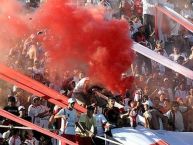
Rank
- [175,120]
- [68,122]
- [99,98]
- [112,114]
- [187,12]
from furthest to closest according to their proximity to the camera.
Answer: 1. [187,12]
2. [175,120]
3. [99,98]
4. [112,114]
5. [68,122]

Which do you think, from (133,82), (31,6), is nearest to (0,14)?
(31,6)

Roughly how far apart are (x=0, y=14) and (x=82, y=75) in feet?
10.5

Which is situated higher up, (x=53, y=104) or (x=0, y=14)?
(x=0, y=14)

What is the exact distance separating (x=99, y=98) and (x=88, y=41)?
1840mm

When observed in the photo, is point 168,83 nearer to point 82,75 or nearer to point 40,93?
point 82,75

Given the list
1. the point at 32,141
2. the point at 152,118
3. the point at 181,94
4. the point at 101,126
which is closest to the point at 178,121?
the point at 152,118

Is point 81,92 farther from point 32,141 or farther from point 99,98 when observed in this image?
point 32,141

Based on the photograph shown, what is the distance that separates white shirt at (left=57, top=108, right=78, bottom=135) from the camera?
36.1 ft

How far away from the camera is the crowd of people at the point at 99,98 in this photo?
11312mm

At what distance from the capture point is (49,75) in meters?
14.3

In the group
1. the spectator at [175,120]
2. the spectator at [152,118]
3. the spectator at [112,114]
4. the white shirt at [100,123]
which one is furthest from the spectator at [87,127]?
the spectator at [175,120]

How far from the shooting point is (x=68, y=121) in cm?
1105

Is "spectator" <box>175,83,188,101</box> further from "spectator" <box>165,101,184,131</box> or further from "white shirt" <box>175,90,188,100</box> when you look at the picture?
"spectator" <box>165,101,184,131</box>

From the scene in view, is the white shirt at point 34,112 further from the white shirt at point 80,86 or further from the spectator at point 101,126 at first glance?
the spectator at point 101,126
